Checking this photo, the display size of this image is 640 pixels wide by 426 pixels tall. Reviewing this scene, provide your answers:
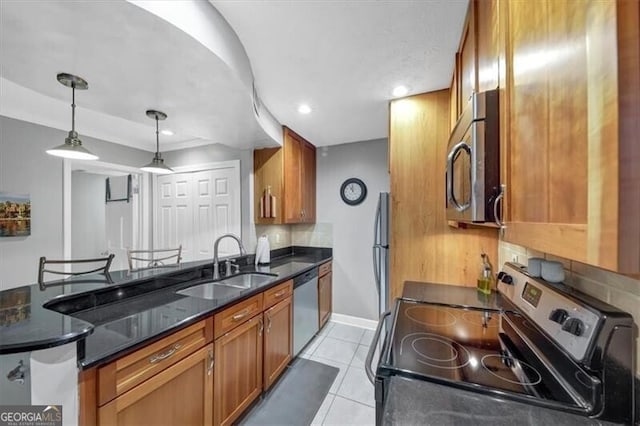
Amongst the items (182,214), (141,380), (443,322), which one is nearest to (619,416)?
(443,322)

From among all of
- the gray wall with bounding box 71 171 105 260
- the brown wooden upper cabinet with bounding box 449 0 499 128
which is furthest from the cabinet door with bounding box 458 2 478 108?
the gray wall with bounding box 71 171 105 260

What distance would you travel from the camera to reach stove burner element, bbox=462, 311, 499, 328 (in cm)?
118

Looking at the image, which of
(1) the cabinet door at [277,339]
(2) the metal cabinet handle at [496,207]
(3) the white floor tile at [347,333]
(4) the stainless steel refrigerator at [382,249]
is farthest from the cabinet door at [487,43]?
(3) the white floor tile at [347,333]

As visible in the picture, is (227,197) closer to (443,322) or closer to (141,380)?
(141,380)

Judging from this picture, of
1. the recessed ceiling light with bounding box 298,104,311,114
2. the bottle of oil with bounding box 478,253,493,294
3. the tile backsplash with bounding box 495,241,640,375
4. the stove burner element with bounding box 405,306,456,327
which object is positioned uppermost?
the recessed ceiling light with bounding box 298,104,311,114

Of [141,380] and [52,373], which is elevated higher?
[52,373]

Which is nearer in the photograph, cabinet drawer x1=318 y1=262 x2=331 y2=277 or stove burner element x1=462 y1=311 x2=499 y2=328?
stove burner element x1=462 y1=311 x2=499 y2=328

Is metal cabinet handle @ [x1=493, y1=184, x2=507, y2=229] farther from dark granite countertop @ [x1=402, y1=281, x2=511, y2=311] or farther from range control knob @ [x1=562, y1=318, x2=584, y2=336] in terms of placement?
dark granite countertop @ [x1=402, y1=281, x2=511, y2=311]

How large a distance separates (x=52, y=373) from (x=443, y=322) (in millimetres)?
1542

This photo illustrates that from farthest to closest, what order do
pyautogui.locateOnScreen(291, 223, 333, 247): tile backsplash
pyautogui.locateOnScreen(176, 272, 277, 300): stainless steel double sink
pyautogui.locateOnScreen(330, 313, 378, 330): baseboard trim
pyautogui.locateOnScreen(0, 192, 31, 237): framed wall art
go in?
pyautogui.locateOnScreen(291, 223, 333, 247): tile backsplash
pyautogui.locateOnScreen(330, 313, 378, 330): baseboard trim
pyautogui.locateOnScreen(0, 192, 31, 237): framed wall art
pyautogui.locateOnScreen(176, 272, 277, 300): stainless steel double sink

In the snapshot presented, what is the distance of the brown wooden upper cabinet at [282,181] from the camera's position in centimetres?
279

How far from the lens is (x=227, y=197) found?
10.1 feet

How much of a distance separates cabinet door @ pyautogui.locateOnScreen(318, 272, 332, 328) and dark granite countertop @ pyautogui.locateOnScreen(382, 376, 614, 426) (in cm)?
224

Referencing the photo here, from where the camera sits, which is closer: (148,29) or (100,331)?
(148,29)
